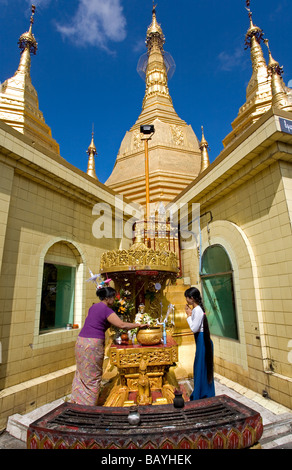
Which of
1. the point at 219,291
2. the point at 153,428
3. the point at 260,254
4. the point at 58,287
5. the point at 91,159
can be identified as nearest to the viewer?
the point at 153,428

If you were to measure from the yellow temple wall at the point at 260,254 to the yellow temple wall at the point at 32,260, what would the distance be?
415 cm

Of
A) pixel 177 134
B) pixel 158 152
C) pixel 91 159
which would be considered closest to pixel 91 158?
pixel 91 159

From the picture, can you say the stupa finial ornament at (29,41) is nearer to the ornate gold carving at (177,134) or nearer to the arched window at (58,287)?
the ornate gold carving at (177,134)

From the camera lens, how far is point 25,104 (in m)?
10.1

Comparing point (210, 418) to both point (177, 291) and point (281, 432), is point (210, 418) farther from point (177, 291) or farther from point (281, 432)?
point (177, 291)

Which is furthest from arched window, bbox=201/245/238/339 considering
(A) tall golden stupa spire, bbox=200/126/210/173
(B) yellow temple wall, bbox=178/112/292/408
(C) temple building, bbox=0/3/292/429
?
(A) tall golden stupa spire, bbox=200/126/210/173

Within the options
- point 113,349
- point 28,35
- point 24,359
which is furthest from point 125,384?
point 28,35

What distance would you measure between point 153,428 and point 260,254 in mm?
4308

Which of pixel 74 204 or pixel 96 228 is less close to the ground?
pixel 74 204

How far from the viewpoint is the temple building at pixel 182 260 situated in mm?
5184

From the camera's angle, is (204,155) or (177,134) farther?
(177,134)

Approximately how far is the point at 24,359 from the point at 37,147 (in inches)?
194

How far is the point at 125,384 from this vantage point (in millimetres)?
5262

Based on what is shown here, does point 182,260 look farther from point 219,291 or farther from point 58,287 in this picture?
point 58,287
